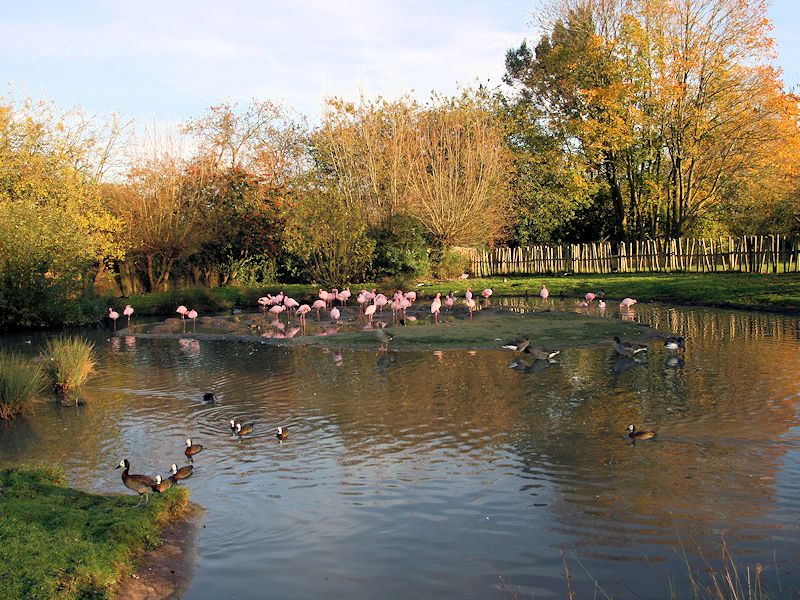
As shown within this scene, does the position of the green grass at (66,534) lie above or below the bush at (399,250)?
below

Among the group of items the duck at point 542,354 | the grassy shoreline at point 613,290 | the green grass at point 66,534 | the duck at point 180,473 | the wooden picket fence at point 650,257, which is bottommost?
the duck at point 180,473

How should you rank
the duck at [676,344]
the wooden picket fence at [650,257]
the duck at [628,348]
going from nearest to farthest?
the duck at [628,348] → the duck at [676,344] → the wooden picket fence at [650,257]

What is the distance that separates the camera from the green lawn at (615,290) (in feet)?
85.8

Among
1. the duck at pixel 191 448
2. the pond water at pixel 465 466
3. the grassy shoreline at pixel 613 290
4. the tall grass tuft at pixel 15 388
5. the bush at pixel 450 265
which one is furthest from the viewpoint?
the bush at pixel 450 265

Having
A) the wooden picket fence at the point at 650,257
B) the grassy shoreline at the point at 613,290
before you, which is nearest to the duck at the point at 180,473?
the grassy shoreline at the point at 613,290

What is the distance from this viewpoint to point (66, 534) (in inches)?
248

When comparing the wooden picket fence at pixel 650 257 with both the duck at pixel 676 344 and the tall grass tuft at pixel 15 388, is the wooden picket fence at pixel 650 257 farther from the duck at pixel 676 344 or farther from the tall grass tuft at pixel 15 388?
the tall grass tuft at pixel 15 388

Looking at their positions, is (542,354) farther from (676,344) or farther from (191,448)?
(191,448)

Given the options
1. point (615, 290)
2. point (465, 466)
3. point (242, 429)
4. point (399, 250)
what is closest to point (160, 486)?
point (242, 429)

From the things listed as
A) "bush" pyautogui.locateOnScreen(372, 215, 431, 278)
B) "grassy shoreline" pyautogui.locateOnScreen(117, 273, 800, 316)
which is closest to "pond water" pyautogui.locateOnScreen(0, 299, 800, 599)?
"grassy shoreline" pyautogui.locateOnScreen(117, 273, 800, 316)

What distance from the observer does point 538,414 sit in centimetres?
1113

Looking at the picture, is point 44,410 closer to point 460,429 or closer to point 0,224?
point 460,429

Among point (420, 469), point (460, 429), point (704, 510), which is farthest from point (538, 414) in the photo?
point (704, 510)

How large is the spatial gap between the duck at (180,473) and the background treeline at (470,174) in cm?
2257
